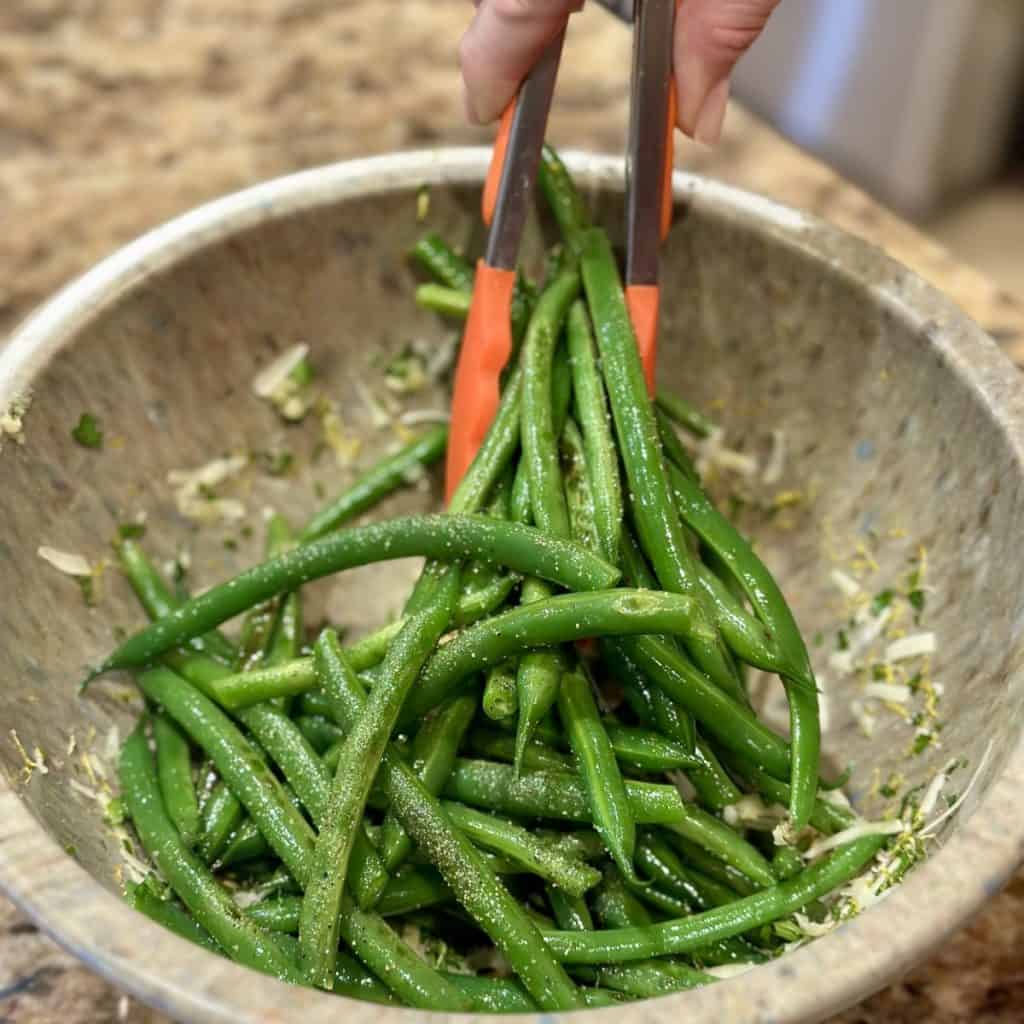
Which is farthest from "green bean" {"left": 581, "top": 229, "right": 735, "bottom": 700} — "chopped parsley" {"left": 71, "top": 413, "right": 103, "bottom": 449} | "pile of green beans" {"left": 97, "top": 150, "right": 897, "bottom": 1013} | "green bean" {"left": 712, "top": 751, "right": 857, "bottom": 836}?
"chopped parsley" {"left": 71, "top": 413, "right": 103, "bottom": 449}

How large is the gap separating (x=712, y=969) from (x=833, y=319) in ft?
2.99

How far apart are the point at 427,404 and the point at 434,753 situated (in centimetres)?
75

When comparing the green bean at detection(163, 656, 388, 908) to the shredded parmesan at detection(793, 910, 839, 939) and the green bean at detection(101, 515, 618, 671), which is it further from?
the shredded parmesan at detection(793, 910, 839, 939)

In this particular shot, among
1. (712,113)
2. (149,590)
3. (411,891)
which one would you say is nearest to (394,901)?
(411,891)

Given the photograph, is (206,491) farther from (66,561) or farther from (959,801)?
(959,801)

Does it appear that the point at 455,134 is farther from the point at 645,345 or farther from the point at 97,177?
the point at 645,345

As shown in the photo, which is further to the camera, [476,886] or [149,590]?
[149,590]

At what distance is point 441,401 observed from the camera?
1808 mm

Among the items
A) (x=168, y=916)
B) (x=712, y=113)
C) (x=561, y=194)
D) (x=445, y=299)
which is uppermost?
(x=712, y=113)

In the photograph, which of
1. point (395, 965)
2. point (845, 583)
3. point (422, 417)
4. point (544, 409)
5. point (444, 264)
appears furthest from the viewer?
point (422, 417)

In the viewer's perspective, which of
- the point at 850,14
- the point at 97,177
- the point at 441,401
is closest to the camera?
the point at 441,401

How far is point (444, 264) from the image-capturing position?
5.46 ft

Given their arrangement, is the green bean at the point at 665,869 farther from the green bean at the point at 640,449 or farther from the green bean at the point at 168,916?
the green bean at the point at 168,916

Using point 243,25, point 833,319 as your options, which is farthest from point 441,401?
point 243,25
